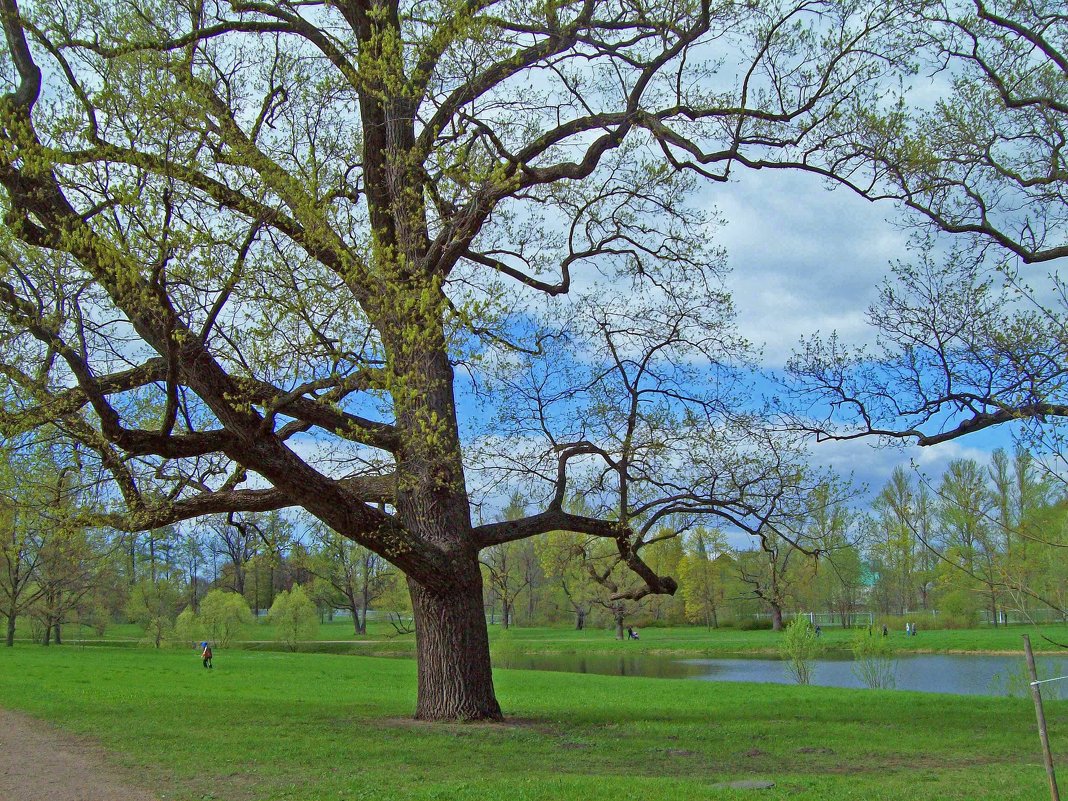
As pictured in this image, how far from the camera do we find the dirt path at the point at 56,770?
27.0 ft

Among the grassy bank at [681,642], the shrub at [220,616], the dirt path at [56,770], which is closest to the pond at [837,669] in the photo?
the grassy bank at [681,642]

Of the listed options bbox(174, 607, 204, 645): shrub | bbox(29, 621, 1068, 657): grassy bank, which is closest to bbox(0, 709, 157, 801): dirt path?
bbox(29, 621, 1068, 657): grassy bank

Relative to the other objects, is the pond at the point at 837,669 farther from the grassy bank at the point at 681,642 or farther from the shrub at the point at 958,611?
the shrub at the point at 958,611

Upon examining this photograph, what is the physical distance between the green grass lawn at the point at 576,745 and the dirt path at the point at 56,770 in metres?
0.28

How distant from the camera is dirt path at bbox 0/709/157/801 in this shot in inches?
324

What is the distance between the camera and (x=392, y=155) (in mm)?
11906

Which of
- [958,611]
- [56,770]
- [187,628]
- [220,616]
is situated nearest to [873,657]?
[56,770]

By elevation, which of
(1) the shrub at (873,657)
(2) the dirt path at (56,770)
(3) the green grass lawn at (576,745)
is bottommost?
(1) the shrub at (873,657)

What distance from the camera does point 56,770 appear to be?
9.46 m

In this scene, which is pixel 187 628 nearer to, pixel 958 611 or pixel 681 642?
pixel 681 642

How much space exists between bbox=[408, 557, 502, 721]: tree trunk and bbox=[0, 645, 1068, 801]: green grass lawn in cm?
46

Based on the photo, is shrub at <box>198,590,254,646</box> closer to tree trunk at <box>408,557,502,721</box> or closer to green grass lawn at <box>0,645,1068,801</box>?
green grass lawn at <box>0,645,1068,801</box>

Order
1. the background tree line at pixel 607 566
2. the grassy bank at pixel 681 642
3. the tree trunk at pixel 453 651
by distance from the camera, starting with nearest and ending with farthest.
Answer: the background tree line at pixel 607 566 < the tree trunk at pixel 453 651 < the grassy bank at pixel 681 642

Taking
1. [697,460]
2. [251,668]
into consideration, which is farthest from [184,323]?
[251,668]
